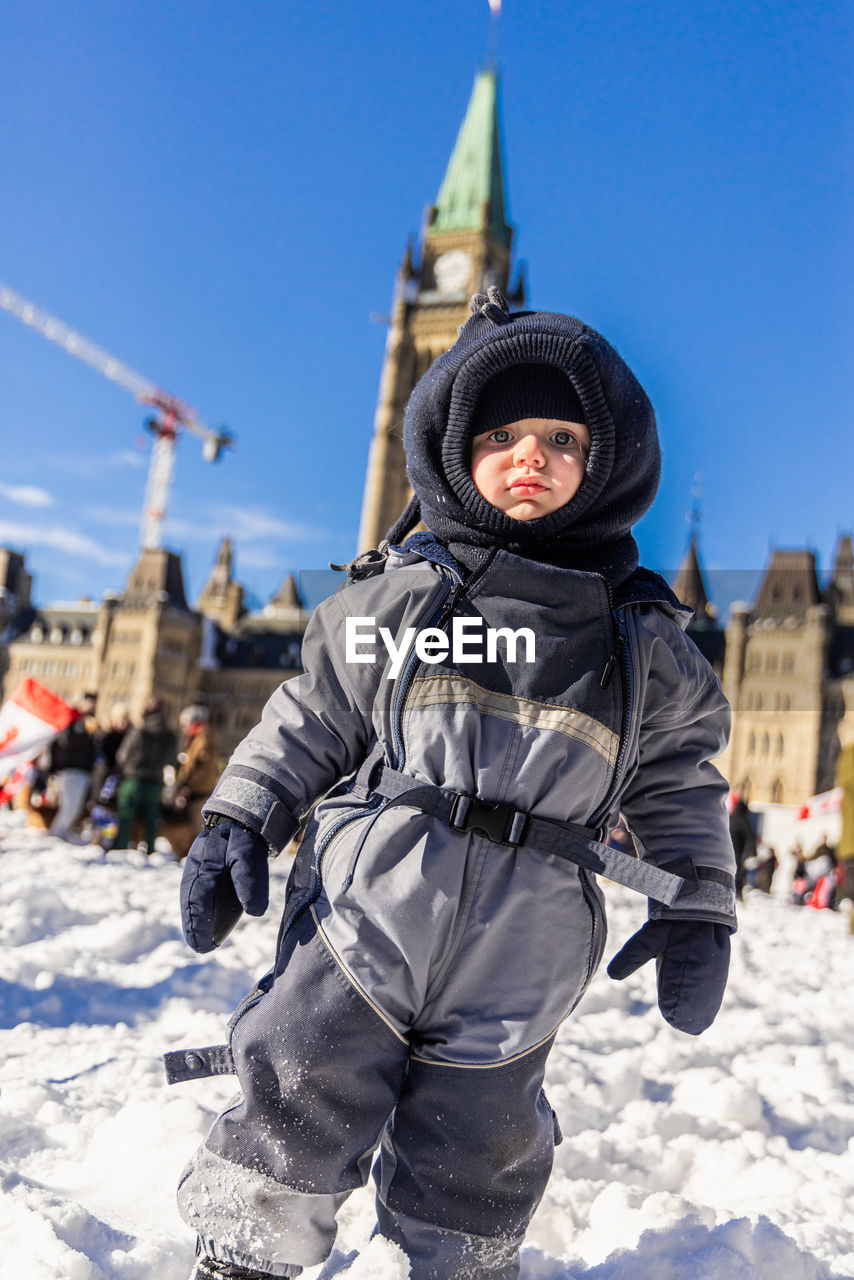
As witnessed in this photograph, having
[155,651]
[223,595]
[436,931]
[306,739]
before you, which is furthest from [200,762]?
[223,595]

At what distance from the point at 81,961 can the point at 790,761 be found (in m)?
42.8

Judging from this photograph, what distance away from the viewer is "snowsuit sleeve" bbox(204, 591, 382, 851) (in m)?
1.72

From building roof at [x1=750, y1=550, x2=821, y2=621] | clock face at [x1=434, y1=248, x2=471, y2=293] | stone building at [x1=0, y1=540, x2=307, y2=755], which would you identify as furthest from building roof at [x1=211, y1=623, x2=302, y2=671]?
building roof at [x1=750, y1=550, x2=821, y2=621]

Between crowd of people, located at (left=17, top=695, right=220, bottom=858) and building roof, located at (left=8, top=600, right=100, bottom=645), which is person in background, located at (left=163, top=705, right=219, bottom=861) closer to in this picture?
crowd of people, located at (left=17, top=695, right=220, bottom=858)

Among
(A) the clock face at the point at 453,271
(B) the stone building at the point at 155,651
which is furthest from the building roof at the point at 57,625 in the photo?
(A) the clock face at the point at 453,271

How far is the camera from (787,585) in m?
48.7

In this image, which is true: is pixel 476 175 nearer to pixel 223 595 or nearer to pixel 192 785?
pixel 223 595

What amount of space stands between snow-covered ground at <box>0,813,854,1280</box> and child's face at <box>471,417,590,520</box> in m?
1.39

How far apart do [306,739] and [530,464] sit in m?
0.65

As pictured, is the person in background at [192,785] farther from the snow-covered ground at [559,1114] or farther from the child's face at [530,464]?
the child's face at [530,464]

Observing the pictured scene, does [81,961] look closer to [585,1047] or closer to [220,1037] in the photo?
[220,1037]

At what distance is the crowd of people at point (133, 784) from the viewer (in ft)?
27.2

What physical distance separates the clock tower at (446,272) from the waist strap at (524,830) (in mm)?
53353

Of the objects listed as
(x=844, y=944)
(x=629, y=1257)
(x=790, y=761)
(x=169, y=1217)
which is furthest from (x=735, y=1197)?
(x=790, y=761)
